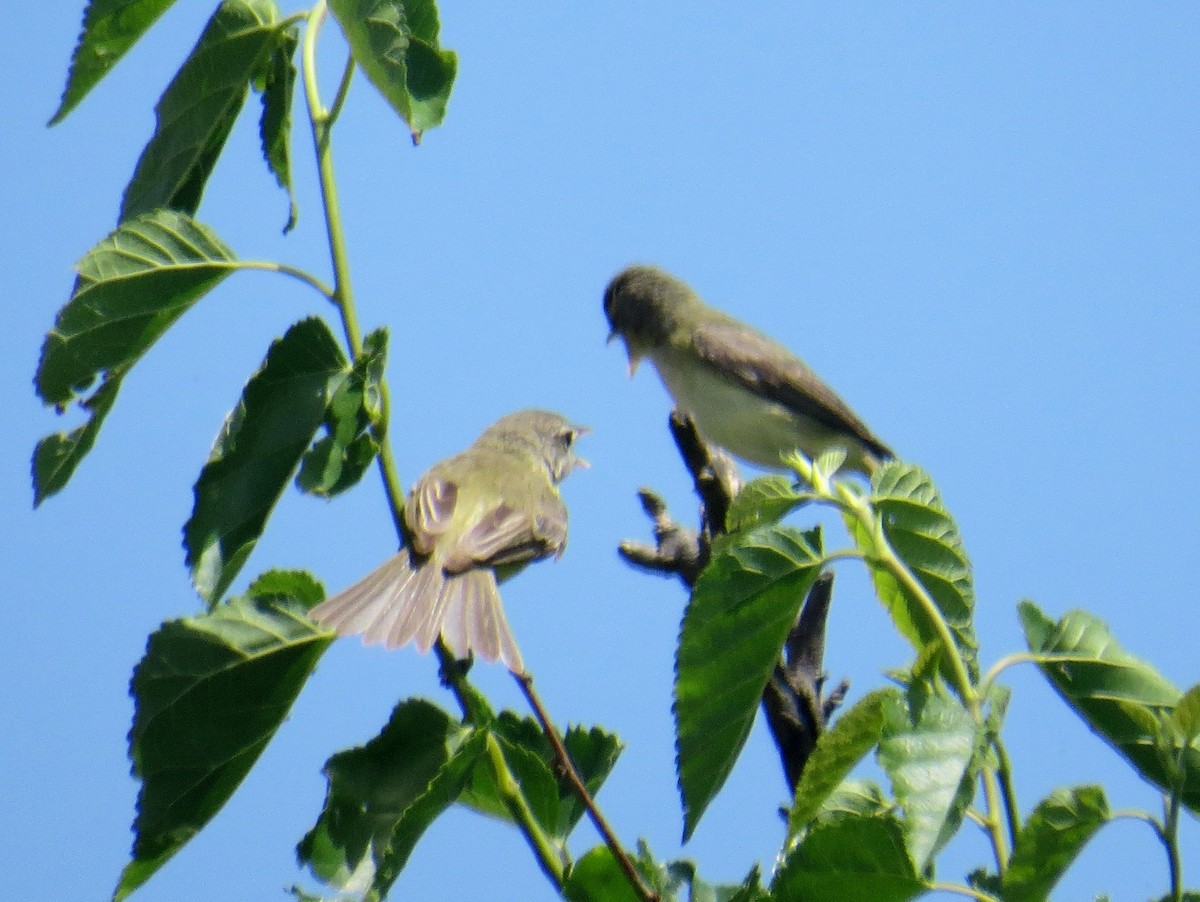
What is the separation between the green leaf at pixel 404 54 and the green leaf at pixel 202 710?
0.69 metres

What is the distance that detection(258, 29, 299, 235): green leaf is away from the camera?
77.7 inches

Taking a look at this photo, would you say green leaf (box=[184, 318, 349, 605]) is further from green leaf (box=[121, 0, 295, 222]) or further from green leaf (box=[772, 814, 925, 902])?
green leaf (box=[772, 814, 925, 902])

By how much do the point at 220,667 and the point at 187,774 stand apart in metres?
0.14

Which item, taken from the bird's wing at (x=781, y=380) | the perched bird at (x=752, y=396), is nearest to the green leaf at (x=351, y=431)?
the perched bird at (x=752, y=396)

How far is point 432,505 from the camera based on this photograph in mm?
4191

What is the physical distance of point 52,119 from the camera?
1890mm

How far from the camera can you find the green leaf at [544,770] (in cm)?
176

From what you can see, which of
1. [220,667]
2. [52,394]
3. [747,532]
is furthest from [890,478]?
[52,394]

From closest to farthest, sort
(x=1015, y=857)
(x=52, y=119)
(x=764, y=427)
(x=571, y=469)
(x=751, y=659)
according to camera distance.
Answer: (x=1015, y=857) → (x=751, y=659) → (x=52, y=119) → (x=571, y=469) → (x=764, y=427)

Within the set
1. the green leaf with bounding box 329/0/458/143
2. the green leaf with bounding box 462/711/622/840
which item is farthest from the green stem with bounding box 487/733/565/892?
the green leaf with bounding box 329/0/458/143

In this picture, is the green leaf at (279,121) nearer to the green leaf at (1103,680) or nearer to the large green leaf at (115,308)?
the large green leaf at (115,308)

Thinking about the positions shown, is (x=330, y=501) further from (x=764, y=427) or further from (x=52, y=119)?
(x=764, y=427)

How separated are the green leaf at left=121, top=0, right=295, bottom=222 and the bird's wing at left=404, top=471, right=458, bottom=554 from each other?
1925mm

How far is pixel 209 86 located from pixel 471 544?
2.24 m
